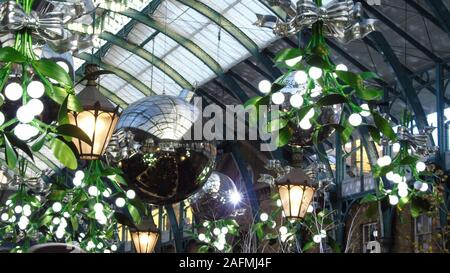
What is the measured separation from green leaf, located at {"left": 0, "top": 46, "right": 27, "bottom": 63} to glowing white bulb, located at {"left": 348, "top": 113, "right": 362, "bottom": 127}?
7.48 feet

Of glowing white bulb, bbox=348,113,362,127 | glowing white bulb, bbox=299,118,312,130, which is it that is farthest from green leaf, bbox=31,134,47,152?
glowing white bulb, bbox=348,113,362,127

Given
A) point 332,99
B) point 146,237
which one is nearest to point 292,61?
point 332,99

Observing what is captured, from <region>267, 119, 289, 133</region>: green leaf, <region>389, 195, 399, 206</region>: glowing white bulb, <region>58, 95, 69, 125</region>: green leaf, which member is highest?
<region>389, 195, 399, 206</region>: glowing white bulb

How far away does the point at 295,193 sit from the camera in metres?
7.90

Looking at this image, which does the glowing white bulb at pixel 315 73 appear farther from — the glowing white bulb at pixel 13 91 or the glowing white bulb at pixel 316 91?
the glowing white bulb at pixel 13 91

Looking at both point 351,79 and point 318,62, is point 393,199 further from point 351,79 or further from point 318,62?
point 318,62

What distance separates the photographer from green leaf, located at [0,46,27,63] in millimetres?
4480

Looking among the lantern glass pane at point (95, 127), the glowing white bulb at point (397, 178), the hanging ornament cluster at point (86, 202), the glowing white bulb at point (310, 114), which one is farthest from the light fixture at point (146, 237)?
the lantern glass pane at point (95, 127)

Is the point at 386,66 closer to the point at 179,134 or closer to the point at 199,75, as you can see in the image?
the point at 199,75

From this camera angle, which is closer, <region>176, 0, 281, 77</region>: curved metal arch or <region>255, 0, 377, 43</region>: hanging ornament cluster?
<region>255, 0, 377, 43</region>: hanging ornament cluster

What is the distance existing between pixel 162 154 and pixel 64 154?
0.79m

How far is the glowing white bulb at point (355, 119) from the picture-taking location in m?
5.95

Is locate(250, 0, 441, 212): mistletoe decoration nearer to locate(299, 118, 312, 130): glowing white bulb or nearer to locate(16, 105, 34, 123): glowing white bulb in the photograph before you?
locate(299, 118, 312, 130): glowing white bulb
